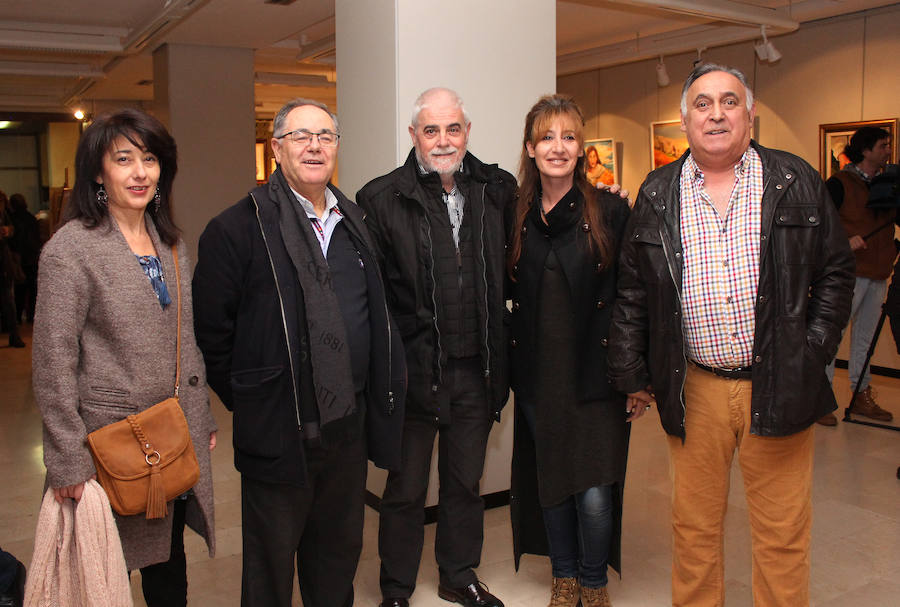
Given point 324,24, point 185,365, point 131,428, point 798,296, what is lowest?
point 131,428

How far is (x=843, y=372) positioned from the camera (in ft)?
25.6

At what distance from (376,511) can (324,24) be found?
18.6 feet

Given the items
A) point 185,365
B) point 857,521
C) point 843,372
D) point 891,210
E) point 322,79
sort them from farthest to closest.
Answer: point 322,79 < point 843,372 < point 891,210 < point 857,521 < point 185,365

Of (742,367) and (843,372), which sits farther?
(843,372)

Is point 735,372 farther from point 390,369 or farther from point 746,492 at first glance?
point 390,369

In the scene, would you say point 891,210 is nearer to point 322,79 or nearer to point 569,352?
point 569,352

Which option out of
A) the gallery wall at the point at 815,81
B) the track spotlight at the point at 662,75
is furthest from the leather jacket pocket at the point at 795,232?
the track spotlight at the point at 662,75

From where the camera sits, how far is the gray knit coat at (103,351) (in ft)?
7.25

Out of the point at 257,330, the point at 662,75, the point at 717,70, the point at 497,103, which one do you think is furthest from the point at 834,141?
the point at 257,330

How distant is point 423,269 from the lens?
10.1 feet

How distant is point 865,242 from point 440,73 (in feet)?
12.6

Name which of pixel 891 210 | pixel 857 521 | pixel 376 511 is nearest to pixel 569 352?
pixel 376 511

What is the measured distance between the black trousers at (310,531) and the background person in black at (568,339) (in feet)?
2.48

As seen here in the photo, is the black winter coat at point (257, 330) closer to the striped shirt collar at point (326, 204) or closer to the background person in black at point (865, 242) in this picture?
the striped shirt collar at point (326, 204)
